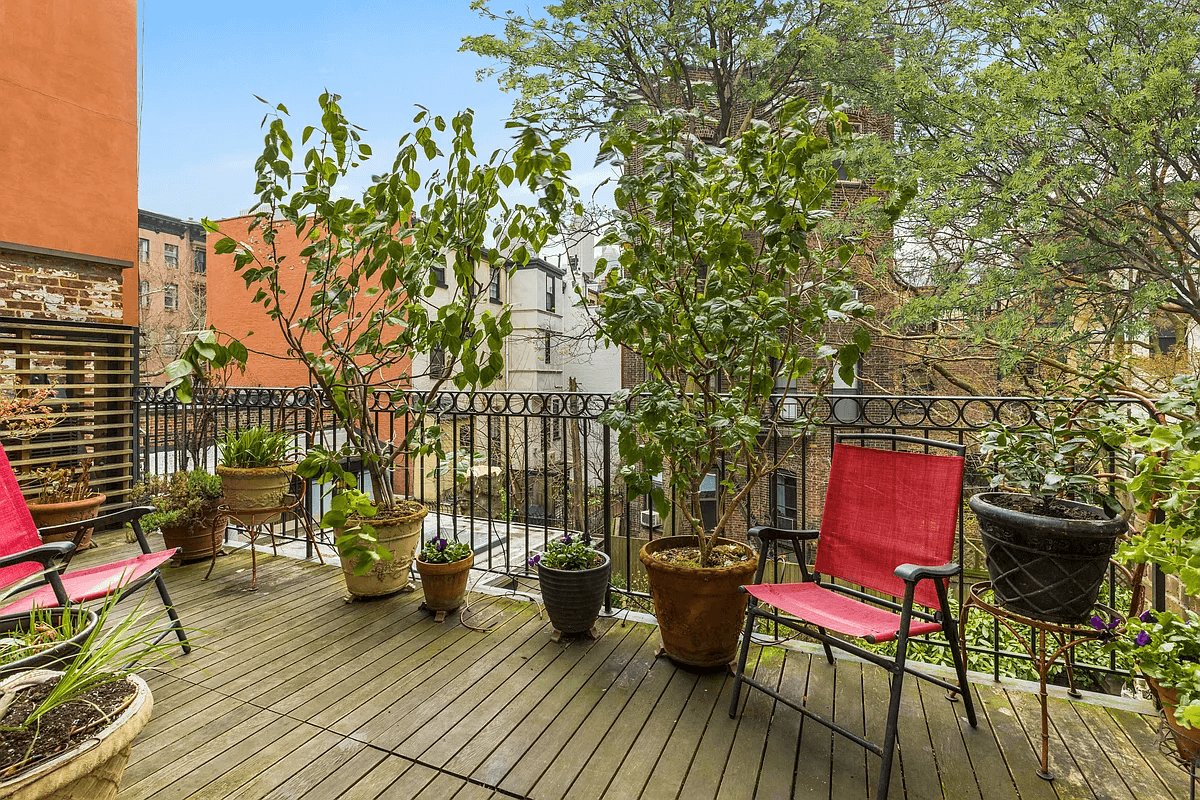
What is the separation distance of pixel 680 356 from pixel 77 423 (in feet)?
16.8

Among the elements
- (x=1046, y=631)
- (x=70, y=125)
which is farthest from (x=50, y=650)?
(x=70, y=125)

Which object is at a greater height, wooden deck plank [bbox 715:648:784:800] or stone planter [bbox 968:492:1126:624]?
stone planter [bbox 968:492:1126:624]

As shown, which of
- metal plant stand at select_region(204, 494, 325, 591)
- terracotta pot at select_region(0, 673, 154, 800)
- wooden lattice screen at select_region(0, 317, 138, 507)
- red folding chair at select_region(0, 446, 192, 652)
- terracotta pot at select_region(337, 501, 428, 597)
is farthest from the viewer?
wooden lattice screen at select_region(0, 317, 138, 507)

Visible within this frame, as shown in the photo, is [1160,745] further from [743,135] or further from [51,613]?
[51,613]

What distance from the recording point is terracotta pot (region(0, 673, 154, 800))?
42.5 inches

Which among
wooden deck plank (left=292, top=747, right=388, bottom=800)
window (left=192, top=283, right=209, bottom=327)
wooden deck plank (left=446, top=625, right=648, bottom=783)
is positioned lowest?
wooden deck plank (left=292, top=747, right=388, bottom=800)

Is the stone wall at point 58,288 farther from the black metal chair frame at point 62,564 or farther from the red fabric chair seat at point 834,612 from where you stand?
the red fabric chair seat at point 834,612

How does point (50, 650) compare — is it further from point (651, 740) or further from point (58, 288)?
point (58, 288)

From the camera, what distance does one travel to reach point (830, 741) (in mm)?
1971

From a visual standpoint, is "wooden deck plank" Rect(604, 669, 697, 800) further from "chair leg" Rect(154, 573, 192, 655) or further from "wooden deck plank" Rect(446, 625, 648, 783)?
"chair leg" Rect(154, 573, 192, 655)

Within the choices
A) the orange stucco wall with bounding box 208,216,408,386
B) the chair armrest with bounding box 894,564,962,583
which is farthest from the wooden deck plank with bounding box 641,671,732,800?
the orange stucco wall with bounding box 208,216,408,386

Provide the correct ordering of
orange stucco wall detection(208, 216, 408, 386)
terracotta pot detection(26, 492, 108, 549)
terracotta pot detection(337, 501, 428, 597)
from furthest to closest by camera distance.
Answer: orange stucco wall detection(208, 216, 408, 386) < terracotta pot detection(26, 492, 108, 549) < terracotta pot detection(337, 501, 428, 597)

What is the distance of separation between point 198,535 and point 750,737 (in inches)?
144

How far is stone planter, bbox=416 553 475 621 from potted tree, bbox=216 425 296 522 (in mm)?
1181
